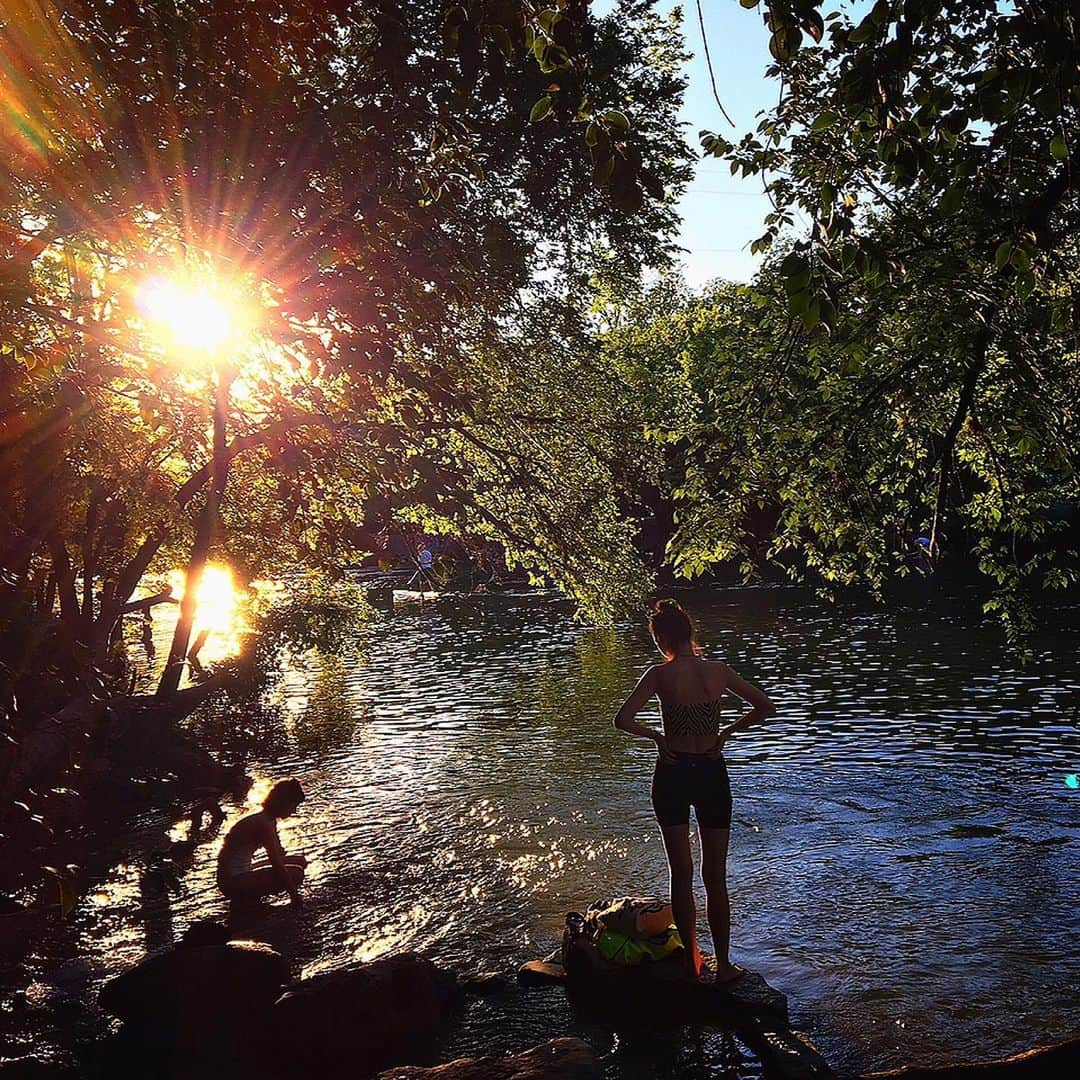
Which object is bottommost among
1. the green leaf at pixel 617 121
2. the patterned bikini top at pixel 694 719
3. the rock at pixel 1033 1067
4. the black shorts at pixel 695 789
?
the rock at pixel 1033 1067

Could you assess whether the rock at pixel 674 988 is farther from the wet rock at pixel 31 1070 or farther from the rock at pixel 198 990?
the wet rock at pixel 31 1070

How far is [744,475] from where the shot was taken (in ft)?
32.8

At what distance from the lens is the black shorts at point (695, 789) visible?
888 centimetres

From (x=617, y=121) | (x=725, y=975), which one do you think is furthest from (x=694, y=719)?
(x=617, y=121)

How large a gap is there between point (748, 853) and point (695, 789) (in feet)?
24.4

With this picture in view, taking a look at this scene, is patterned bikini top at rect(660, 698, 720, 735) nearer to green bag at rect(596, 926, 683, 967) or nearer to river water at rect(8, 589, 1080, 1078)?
green bag at rect(596, 926, 683, 967)

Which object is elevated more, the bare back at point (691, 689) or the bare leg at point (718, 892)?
the bare back at point (691, 689)

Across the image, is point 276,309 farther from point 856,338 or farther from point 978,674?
point 978,674

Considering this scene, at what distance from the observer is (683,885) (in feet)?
30.1

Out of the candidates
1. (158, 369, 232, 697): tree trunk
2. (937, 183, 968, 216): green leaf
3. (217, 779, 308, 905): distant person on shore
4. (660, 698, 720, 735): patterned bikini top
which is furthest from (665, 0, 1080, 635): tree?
(217, 779, 308, 905): distant person on shore

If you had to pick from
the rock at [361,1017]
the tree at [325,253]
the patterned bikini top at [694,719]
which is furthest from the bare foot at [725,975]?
the tree at [325,253]

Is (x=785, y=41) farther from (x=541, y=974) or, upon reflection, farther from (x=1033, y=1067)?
(x=541, y=974)

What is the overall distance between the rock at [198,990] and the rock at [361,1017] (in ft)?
1.46

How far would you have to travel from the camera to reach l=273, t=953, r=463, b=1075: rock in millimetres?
8953
